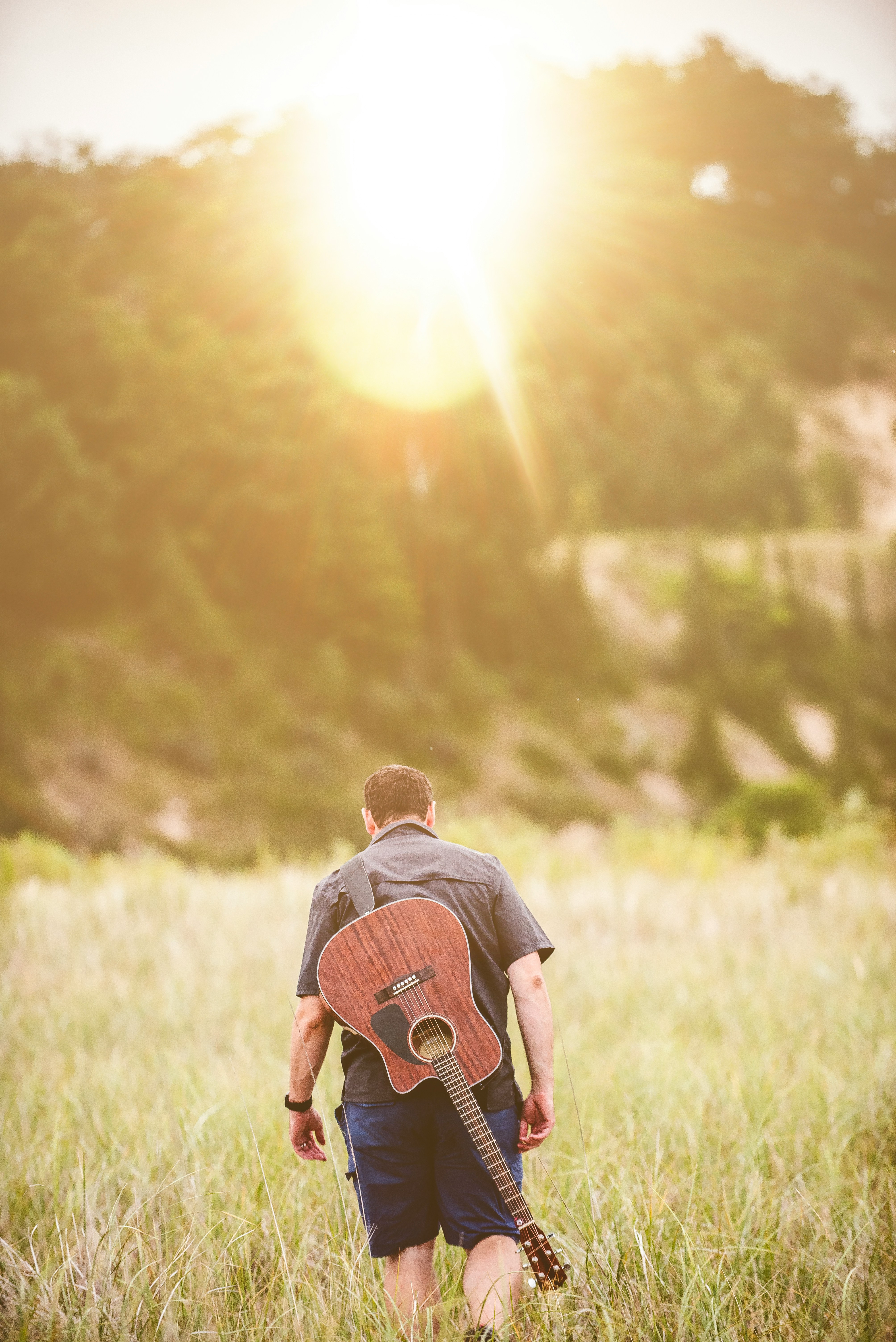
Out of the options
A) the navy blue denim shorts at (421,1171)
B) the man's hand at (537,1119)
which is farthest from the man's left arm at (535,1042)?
the navy blue denim shorts at (421,1171)

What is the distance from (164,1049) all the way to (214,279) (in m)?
29.9

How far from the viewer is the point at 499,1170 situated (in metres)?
2.05

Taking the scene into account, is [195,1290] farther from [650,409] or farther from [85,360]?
[650,409]

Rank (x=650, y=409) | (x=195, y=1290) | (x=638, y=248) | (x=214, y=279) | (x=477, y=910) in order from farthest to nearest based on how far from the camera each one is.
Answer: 1. (x=638, y=248)
2. (x=650, y=409)
3. (x=214, y=279)
4. (x=195, y=1290)
5. (x=477, y=910)

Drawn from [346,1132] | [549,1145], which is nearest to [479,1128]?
[346,1132]

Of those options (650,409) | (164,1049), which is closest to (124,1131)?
(164,1049)

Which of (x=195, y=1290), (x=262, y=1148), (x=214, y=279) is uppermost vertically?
(x=195, y=1290)

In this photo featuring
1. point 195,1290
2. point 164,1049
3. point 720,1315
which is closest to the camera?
point 720,1315

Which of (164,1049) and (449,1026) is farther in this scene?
(164,1049)

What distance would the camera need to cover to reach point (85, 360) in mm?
24875

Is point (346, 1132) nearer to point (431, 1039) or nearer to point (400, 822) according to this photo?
point (431, 1039)

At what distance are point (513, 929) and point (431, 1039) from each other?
36 centimetres

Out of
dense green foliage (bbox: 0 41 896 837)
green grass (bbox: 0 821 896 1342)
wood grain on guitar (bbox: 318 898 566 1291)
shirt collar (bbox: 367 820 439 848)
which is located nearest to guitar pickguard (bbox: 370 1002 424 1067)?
wood grain on guitar (bbox: 318 898 566 1291)

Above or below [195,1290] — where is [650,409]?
below
